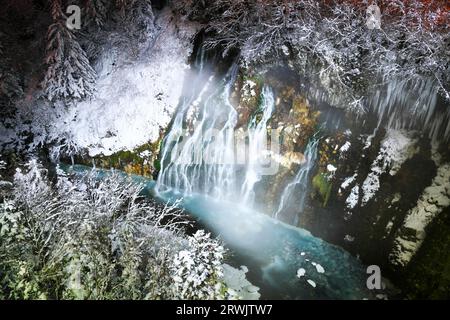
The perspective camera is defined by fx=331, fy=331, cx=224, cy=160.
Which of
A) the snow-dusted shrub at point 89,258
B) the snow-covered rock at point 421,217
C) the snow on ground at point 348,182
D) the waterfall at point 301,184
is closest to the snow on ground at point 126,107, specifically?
the snow-dusted shrub at point 89,258

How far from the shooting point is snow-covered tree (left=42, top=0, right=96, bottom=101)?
40.6 feet

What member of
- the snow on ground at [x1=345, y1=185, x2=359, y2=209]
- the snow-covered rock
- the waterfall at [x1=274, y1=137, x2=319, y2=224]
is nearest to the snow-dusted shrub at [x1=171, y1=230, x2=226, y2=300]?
the waterfall at [x1=274, y1=137, x2=319, y2=224]

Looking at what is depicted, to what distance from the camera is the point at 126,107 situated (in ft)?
44.6

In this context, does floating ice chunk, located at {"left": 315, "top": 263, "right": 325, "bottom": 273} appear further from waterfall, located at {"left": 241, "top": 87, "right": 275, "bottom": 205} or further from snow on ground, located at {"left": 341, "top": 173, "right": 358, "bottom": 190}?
waterfall, located at {"left": 241, "top": 87, "right": 275, "bottom": 205}

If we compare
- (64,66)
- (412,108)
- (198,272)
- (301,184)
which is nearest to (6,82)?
(64,66)

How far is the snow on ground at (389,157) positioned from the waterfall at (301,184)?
1.75 m

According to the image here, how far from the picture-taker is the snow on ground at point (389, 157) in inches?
374

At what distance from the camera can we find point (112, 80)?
1442 centimetres

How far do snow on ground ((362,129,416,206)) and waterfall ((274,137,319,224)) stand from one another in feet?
5.73

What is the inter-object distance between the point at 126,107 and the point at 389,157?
9.91 m

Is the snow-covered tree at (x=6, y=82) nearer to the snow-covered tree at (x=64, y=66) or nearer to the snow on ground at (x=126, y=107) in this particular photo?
the snow on ground at (x=126, y=107)
